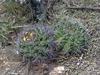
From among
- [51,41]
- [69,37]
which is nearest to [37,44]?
[51,41]

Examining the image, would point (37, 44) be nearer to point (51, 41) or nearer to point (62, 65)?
point (51, 41)

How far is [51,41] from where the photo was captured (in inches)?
78.7

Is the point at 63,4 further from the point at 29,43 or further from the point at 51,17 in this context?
the point at 29,43

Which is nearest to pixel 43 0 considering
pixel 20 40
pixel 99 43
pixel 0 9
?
pixel 0 9

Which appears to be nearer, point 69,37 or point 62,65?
point 69,37

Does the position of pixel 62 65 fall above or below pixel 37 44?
below

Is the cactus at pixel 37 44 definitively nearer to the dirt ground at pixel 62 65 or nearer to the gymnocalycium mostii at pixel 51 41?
the gymnocalycium mostii at pixel 51 41

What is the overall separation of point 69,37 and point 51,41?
1.03 feet

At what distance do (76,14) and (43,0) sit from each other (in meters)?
0.87

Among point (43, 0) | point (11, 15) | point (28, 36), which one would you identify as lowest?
point (28, 36)

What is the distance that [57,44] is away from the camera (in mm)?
1940

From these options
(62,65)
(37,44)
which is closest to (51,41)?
(37,44)

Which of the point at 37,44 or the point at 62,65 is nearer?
the point at 37,44

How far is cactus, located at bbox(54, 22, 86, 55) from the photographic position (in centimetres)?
193
